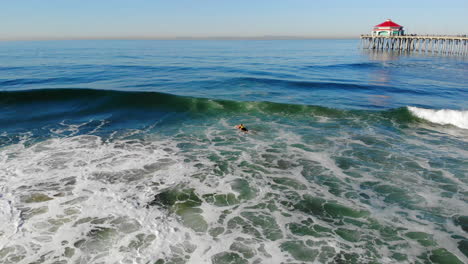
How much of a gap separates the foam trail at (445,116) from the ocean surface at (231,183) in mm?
95

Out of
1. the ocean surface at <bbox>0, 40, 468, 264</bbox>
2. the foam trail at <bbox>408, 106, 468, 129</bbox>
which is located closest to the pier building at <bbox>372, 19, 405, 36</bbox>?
the ocean surface at <bbox>0, 40, 468, 264</bbox>

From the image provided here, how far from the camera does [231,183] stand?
916 centimetres

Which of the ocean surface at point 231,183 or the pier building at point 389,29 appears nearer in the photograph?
the ocean surface at point 231,183

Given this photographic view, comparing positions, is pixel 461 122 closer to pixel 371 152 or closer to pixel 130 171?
pixel 371 152

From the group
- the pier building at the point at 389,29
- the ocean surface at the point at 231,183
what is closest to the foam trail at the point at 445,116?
the ocean surface at the point at 231,183

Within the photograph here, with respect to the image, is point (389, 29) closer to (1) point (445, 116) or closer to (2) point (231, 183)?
(1) point (445, 116)

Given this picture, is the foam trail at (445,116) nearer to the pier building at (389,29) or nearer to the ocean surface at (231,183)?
the ocean surface at (231,183)

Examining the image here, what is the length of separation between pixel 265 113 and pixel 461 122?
414 inches

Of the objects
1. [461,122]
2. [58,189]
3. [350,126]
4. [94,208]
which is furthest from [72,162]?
[461,122]

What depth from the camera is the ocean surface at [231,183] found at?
20.7 feet

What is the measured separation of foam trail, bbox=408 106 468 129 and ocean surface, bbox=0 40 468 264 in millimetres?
95

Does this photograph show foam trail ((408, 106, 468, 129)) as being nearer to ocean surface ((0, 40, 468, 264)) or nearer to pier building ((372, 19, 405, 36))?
ocean surface ((0, 40, 468, 264))

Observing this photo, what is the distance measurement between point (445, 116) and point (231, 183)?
→ 46.3ft

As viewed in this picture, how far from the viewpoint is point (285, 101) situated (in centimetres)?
2042
